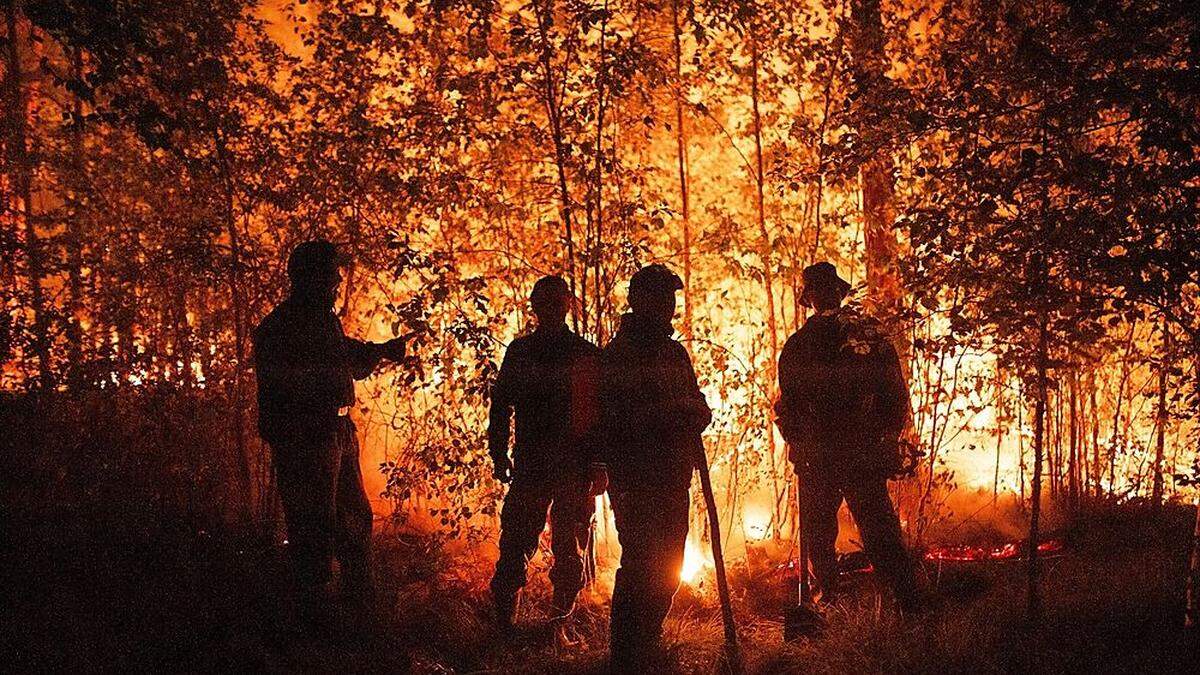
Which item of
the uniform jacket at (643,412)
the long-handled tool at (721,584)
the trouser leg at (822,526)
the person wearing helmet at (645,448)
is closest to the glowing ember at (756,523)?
the trouser leg at (822,526)


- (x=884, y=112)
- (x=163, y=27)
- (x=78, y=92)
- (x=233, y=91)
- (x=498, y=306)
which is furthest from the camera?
(x=498, y=306)

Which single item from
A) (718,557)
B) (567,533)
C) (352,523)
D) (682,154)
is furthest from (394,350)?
(682,154)

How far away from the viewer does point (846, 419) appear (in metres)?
4.57

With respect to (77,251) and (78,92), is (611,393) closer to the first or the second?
(78,92)

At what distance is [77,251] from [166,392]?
1.81 m

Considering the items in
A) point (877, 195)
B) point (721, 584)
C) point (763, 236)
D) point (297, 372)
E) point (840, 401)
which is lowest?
point (721, 584)

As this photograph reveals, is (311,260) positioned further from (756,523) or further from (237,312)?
(756,523)

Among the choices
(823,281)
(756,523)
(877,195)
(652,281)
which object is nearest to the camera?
(652,281)

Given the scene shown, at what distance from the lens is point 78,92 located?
127 inches

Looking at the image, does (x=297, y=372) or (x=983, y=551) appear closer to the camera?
(x=297, y=372)

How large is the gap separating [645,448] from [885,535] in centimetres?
178

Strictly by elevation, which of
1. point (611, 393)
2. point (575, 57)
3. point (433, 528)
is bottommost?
point (433, 528)

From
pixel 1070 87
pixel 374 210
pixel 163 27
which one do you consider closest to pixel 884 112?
pixel 1070 87

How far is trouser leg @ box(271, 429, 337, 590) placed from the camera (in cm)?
443
